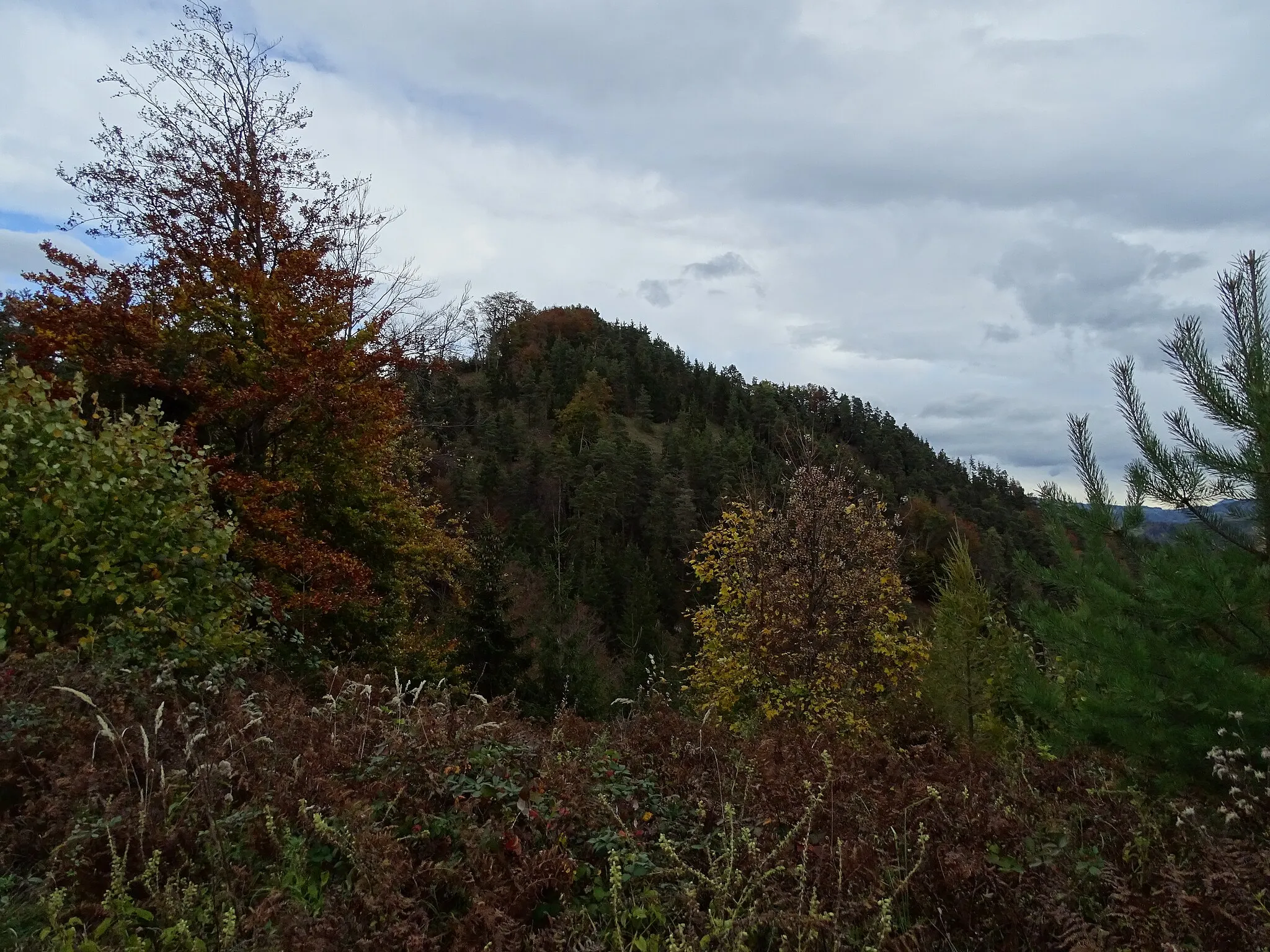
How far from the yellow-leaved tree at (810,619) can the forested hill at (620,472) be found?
1.39 m

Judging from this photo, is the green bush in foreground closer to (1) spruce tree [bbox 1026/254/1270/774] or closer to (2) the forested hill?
(2) the forested hill

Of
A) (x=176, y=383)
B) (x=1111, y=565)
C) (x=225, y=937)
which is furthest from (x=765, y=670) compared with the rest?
(x=225, y=937)

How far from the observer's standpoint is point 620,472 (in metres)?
67.7

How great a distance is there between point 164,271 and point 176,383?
2.62 meters

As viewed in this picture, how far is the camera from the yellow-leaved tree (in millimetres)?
12461

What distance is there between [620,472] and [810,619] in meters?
55.0

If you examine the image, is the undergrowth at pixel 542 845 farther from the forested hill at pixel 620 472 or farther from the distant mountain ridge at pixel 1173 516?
the forested hill at pixel 620 472

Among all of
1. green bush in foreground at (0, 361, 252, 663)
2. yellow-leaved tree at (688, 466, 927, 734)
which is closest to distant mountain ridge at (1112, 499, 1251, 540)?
green bush in foreground at (0, 361, 252, 663)

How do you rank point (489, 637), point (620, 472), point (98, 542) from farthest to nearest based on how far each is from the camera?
point (620, 472) → point (489, 637) → point (98, 542)

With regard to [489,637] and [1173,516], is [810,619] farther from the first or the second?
[489,637]

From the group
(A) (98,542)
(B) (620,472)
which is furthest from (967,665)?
(B) (620,472)

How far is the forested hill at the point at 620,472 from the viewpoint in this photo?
23.7 meters

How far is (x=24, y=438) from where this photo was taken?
6121mm

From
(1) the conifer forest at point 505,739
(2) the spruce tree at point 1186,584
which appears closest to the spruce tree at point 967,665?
(1) the conifer forest at point 505,739
